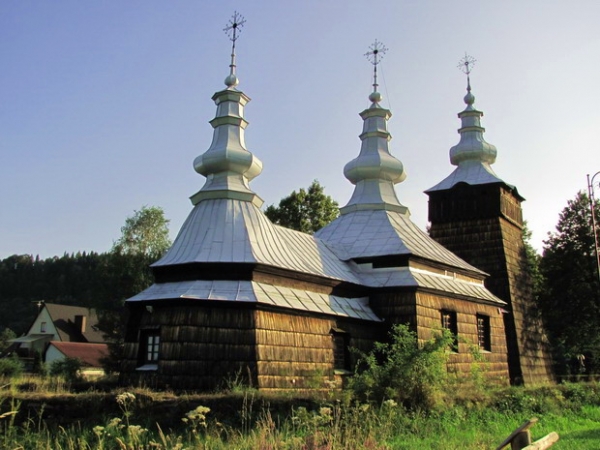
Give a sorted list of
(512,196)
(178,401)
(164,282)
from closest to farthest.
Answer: (178,401) < (164,282) < (512,196)

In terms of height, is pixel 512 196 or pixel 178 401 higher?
pixel 512 196

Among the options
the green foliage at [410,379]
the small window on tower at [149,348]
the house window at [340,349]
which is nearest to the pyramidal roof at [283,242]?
the house window at [340,349]

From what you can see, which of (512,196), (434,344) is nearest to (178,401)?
(434,344)

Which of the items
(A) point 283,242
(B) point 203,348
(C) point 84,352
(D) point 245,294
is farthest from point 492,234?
(C) point 84,352

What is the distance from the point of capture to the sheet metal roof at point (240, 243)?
1838cm

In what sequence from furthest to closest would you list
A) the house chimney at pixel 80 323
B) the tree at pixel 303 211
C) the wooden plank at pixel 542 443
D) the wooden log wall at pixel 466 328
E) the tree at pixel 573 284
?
the house chimney at pixel 80 323 → the tree at pixel 303 211 → the tree at pixel 573 284 → the wooden log wall at pixel 466 328 → the wooden plank at pixel 542 443

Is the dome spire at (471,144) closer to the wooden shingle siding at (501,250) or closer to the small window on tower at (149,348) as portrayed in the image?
the wooden shingle siding at (501,250)

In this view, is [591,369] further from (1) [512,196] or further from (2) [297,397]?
(2) [297,397]

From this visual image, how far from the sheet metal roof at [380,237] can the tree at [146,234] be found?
593 inches

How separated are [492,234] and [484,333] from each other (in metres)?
6.46

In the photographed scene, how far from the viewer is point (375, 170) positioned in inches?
1056

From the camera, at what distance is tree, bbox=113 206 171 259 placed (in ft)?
123

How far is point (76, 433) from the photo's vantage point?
11414mm

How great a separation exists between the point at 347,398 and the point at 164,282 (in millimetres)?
9126
